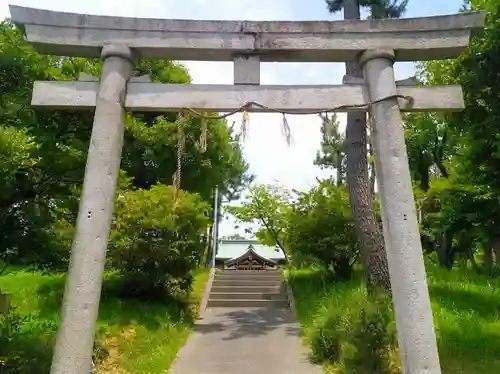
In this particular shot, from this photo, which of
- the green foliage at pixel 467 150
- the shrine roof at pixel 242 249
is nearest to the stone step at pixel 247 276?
the green foliage at pixel 467 150

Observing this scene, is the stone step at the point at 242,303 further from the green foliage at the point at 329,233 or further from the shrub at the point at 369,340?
the shrub at the point at 369,340

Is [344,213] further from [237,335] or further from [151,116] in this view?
[151,116]

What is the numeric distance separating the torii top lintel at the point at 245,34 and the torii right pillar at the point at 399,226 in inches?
11.4

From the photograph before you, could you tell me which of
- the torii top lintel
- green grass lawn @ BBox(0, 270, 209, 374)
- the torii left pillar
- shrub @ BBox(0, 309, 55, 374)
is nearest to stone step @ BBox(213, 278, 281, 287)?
green grass lawn @ BBox(0, 270, 209, 374)

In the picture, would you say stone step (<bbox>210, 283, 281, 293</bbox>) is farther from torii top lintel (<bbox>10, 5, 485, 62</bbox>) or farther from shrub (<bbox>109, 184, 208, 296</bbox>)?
torii top lintel (<bbox>10, 5, 485, 62</bbox>)

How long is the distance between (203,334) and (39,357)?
5190 millimetres

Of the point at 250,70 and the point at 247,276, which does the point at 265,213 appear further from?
the point at 250,70

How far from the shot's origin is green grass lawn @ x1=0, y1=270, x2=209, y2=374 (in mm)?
8164

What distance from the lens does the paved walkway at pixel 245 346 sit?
8.41 m

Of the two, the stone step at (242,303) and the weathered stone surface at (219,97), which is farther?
the stone step at (242,303)

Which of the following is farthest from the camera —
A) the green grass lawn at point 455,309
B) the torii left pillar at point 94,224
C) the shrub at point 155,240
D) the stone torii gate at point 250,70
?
the shrub at point 155,240

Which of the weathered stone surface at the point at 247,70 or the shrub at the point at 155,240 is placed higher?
the weathered stone surface at the point at 247,70

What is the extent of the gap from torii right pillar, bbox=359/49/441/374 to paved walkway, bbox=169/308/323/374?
365 centimetres

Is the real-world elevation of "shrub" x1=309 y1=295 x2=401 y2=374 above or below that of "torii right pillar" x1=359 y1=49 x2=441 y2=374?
below
